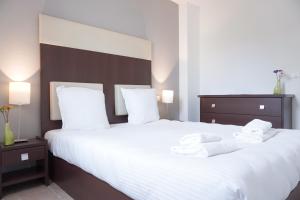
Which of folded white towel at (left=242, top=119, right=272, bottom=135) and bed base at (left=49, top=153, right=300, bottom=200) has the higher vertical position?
folded white towel at (left=242, top=119, right=272, bottom=135)

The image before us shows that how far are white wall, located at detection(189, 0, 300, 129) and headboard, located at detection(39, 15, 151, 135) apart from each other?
1.34 m

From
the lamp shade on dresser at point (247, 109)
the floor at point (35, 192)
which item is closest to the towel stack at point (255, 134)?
the lamp shade on dresser at point (247, 109)

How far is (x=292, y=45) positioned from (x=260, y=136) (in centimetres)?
224

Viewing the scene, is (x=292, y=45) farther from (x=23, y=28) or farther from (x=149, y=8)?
(x=23, y=28)

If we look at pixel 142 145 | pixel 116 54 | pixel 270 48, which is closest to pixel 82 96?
pixel 116 54

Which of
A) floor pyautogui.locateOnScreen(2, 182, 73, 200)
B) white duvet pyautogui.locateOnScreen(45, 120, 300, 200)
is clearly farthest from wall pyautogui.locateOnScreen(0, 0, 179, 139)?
white duvet pyautogui.locateOnScreen(45, 120, 300, 200)

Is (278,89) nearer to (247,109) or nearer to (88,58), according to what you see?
(247,109)

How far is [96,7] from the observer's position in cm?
307

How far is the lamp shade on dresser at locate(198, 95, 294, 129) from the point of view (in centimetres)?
297

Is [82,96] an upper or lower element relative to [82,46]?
lower

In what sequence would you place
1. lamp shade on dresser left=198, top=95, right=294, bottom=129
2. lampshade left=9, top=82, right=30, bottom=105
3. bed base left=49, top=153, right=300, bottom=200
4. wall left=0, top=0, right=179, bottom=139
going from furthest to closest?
lamp shade on dresser left=198, top=95, right=294, bottom=129 → wall left=0, top=0, right=179, bottom=139 → lampshade left=9, top=82, right=30, bottom=105 → bed base left=49, top=153, right=300, bottom=200

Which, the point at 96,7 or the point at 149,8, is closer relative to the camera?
the point at 96,7

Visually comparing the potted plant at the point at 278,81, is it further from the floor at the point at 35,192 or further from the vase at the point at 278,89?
the floor at the point at 35,192

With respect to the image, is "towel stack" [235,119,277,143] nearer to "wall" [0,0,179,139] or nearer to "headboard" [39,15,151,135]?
"headboard" [39,15,151,135]
